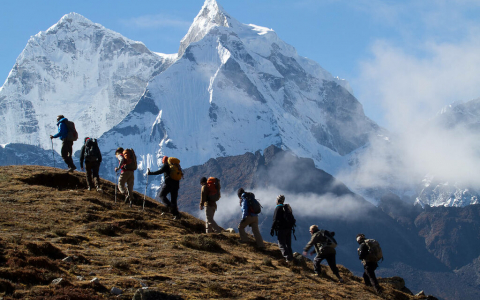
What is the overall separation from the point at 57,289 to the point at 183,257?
5563mm

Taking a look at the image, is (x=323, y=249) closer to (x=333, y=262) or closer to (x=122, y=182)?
(x=333, y=262)

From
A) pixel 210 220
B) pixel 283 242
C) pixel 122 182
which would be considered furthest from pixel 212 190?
pixel 122 182

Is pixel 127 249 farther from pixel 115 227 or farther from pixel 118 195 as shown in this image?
pixel 118 195

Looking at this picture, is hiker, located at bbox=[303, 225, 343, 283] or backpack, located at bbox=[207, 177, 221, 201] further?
backpack, located at bbox=[207, 177, 221, 201]

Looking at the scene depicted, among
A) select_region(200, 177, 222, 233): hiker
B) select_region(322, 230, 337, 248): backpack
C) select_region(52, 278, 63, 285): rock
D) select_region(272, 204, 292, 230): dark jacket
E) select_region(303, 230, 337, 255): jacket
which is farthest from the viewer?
select_region(200, 177, 222, 233): hiker

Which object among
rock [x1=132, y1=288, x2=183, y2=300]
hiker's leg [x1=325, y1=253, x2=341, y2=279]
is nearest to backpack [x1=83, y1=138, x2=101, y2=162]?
hiker's leg [x1=325, y1=253, x2=341, y2=279]

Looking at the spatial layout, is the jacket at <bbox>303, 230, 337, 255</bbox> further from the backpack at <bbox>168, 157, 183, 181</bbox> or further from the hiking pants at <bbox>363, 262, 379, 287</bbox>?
the backpack at <bbox>168, 157, 183, 181</bbox>

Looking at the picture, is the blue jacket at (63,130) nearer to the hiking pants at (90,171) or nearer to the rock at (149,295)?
the hiking pants at (90,171)

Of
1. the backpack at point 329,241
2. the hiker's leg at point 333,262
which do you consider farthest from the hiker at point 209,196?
the hiker's leg at point 333,262

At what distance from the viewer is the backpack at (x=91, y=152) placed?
83.7ft

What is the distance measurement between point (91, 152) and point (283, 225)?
9.93 meters

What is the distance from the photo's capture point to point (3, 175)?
2686cm

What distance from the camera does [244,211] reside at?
21.3 metres

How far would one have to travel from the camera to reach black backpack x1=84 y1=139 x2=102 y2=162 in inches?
1005
